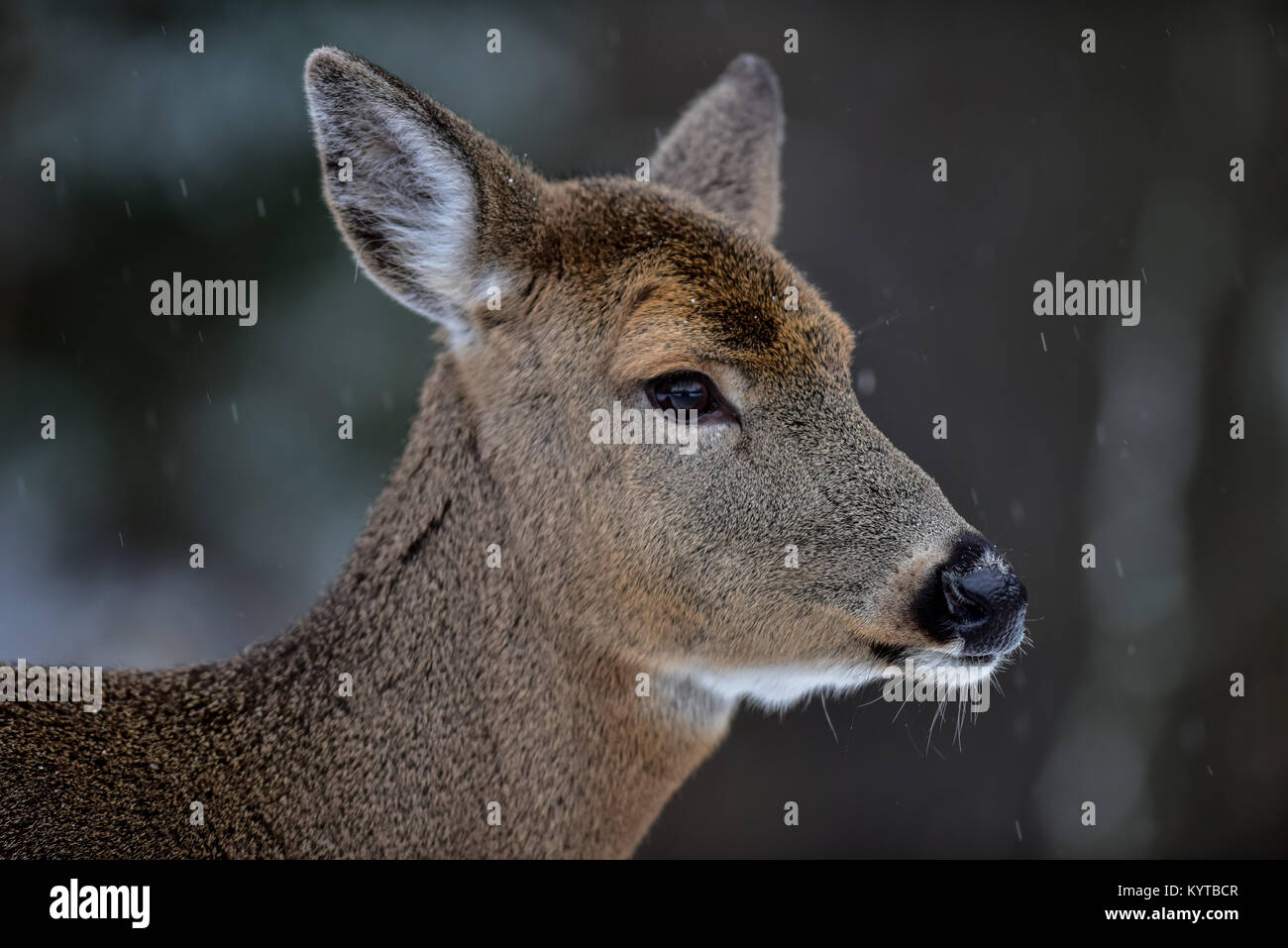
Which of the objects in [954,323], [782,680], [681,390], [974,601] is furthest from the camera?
[954,323]

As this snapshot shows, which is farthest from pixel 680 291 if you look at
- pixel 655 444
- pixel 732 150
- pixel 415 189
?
pixel 732 150

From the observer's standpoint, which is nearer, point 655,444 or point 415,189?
point 655,444

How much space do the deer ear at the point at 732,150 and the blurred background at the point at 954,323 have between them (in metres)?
1.80

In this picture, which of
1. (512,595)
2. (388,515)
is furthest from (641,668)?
(388,515)

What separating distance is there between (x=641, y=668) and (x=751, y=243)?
5.43 ft

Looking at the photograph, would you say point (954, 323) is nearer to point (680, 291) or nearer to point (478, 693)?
point (680, 291)

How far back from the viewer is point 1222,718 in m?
→ 8.92

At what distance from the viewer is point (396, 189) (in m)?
4.50

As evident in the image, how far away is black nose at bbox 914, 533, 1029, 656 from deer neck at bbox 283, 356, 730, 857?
0.97 m

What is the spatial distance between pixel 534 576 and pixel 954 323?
4796 millimetres

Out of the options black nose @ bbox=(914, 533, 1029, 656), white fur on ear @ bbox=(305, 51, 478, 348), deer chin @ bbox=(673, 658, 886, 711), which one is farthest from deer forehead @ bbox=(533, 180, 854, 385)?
deer chin @ bbox=(673, 658, 886, 711)

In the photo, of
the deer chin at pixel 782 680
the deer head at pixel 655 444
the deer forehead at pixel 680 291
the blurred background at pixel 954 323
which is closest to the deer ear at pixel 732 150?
the deer forehead at pixel 680 291

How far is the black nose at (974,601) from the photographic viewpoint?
4051 mm
